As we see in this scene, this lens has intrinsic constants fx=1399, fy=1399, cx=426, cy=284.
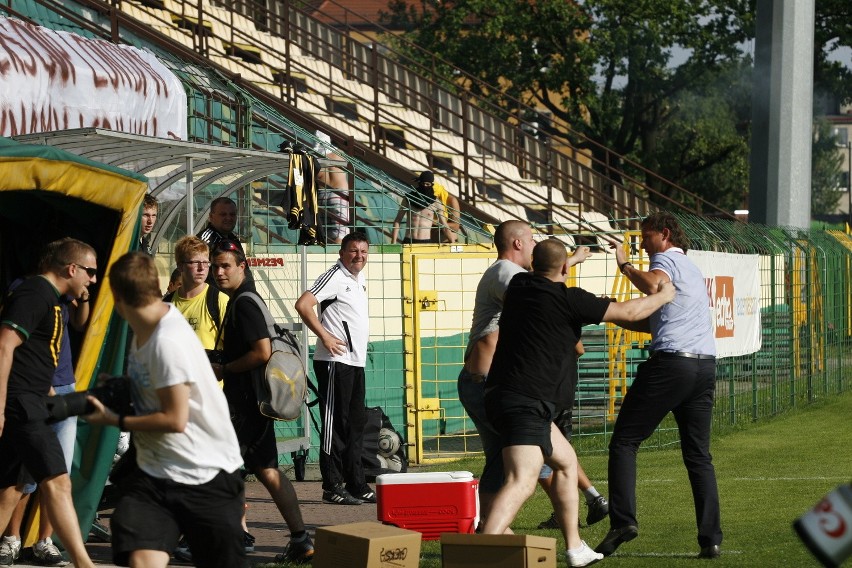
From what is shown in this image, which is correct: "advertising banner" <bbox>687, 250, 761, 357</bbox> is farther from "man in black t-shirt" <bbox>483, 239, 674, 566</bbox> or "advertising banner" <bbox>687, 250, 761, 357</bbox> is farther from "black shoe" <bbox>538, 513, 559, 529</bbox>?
"man in black t-shirt" <bbox>483, 239, 674, 566</bbox>

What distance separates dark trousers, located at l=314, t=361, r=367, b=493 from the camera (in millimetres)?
10430

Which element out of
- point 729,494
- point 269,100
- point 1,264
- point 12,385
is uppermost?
point 269,100

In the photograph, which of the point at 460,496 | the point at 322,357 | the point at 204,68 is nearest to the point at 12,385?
the point at 460,496

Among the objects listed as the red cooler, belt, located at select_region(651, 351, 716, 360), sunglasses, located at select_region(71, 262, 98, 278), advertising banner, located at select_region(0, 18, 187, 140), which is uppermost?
advertising banner, located at select_region(0, 18, 187, 140)

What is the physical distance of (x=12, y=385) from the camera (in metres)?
7.07

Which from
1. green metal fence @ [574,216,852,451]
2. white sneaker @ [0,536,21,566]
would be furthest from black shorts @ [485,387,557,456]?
green metal fence @ [574,216,852,451]

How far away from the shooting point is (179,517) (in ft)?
18.0

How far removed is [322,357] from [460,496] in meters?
2.49

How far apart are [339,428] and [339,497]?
0.52 metres

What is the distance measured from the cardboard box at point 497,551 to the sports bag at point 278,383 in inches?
54.2

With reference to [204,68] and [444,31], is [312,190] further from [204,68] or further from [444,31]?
[444,31]

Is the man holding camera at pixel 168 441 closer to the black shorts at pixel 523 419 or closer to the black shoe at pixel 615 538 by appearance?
the black shorts at pixel 523 419

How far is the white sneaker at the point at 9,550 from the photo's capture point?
25.2 feet

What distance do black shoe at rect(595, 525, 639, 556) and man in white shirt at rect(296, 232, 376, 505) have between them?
2.84 meters
